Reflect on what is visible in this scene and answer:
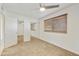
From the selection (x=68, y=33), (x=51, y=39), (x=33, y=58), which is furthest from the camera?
(x=51, y=39)

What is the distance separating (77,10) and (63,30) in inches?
60.8

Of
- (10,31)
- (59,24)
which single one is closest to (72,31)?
(59,24)

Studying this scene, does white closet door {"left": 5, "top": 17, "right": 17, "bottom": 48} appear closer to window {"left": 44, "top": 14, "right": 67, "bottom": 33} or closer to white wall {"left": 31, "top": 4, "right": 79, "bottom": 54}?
window {"left": 44, "top": 14, "right": 67, "bottom": 33}

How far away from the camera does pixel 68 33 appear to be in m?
4.66

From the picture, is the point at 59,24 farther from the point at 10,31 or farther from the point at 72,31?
the point at 10,31

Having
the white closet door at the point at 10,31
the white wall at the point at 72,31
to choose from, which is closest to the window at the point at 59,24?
the white wall at the point at 72,31

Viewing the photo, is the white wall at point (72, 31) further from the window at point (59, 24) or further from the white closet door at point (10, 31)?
the white closet door at point (10, 31)

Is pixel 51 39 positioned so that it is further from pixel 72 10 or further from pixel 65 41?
pixel 72 10

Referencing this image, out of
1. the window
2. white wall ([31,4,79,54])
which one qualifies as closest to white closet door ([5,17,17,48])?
the window

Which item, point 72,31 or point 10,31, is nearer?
point 72,31

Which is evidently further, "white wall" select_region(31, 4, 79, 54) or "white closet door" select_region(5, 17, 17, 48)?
"white closet door" select_region(5, 17, 17, 48)

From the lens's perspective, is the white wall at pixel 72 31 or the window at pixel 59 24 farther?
the window at pixel 59 24

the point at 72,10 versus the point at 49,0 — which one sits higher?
the point at 72,10

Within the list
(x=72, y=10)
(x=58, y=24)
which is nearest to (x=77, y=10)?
(x=72, y=10)
